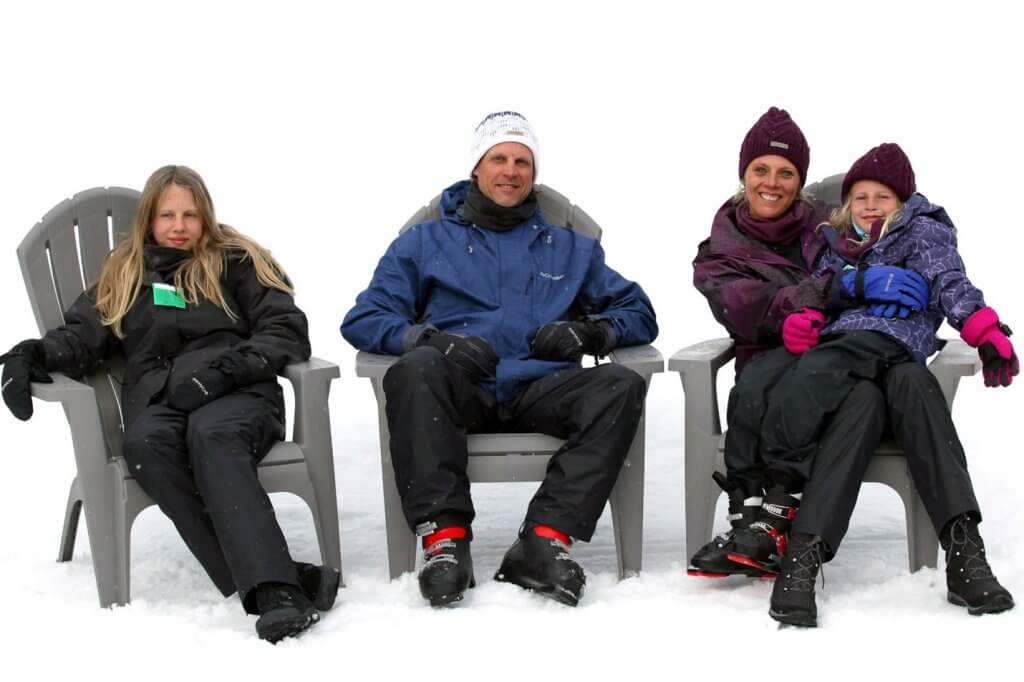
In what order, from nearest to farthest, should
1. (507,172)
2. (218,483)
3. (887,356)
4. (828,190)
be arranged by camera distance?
(218,483) → (887,356) → (507,172) → (828,190)

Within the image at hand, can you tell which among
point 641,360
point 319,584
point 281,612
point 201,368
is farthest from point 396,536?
point 641,360

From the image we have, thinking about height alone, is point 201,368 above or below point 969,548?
above

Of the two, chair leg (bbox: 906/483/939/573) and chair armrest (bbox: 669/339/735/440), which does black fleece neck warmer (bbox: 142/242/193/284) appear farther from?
chair leg (bbox: 906/483/939/573)

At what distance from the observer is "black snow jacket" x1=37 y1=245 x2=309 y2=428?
398 cm

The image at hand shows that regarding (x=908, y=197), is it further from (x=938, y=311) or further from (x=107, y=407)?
(x=107, y=407)

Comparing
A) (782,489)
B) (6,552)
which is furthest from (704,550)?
(6,552)

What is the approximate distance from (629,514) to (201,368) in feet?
3.97

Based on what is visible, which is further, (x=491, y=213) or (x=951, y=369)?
(x=491, y=213)

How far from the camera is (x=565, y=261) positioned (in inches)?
170

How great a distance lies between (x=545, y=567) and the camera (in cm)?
362

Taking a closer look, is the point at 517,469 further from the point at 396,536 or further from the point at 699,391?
the point at 699,391

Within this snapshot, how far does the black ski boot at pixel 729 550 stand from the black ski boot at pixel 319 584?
903 mm

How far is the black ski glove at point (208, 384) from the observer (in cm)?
386

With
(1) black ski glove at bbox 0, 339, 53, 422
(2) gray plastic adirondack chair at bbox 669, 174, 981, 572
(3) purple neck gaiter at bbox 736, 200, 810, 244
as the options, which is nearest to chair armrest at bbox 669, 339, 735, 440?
(2) gray plastic adirondack chair at bbox 669, 174, 981, 572
